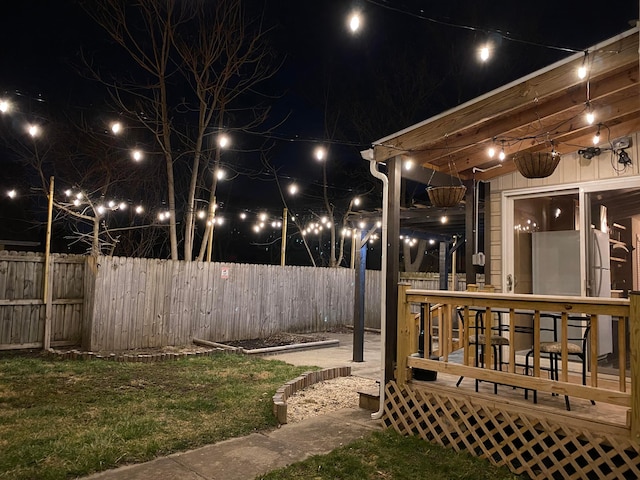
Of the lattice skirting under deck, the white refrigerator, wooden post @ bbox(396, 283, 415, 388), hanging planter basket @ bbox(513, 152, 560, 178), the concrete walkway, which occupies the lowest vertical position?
the concrete walkway

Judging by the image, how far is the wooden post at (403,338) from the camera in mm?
4484

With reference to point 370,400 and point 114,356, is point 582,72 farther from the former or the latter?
point 114,356

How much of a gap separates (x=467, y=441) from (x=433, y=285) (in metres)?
9.74

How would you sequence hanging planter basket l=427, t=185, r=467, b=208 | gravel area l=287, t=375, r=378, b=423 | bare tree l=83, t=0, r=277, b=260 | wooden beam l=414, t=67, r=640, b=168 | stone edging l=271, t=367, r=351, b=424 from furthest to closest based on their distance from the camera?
bare tree l=83, t=0, r=277, b=260, gravel area l=287, t=375, r=378, b=423, hanging planter basket l=427, t=185, r=467, b=208, stone edging l=271, t=367, r=351, b=424, wooden beam l=414, t=67, r=640, b=168

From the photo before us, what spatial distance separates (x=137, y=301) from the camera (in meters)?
8.47

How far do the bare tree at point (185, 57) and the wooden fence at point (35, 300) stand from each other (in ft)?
7.93

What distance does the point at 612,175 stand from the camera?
4816 millimetres

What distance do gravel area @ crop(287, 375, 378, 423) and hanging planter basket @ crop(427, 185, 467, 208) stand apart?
2.31 meters

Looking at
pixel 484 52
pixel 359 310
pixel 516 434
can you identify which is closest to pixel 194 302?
pixel 359 310

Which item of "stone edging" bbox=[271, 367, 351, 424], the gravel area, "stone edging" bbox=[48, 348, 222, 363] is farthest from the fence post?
the gravel area

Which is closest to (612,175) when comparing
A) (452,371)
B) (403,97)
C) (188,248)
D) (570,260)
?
(570,260)

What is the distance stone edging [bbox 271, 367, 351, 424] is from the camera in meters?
4.62

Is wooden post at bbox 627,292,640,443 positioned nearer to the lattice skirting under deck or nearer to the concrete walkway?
the lattice skirting under deck

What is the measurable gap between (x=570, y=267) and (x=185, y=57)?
859cm
